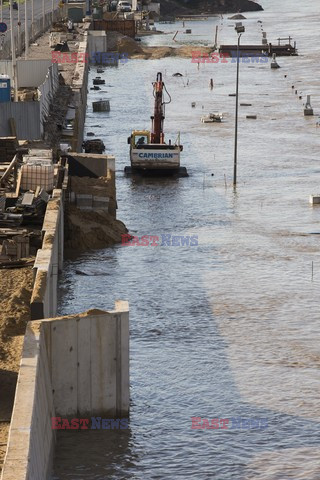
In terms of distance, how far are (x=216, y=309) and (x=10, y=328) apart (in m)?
13.2

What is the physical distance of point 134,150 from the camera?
62.1 metres

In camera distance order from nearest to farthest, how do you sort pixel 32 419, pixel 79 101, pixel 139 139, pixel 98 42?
pixel 32 419 → pixel 139 139 → pixel 79 101 → pixel 98 42

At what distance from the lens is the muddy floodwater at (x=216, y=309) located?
2642 cm

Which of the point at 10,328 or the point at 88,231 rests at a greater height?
the point at 10,328

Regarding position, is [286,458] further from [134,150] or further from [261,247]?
[134,150]

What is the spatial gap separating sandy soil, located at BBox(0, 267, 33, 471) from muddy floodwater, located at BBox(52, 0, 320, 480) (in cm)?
242

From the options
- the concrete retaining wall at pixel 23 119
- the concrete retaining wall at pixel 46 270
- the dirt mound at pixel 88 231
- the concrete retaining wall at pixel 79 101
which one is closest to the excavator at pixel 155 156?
the concrete retaining wall at pixel 79 101

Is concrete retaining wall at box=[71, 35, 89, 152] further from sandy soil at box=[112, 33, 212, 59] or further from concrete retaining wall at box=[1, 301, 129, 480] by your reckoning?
sandy soil at box=[112, 33, 212, 59]

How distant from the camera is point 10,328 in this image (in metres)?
26.5

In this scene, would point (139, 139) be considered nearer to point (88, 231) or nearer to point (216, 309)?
point (88, 231)

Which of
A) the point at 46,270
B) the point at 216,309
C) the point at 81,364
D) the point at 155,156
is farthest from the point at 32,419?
the point at 155,156

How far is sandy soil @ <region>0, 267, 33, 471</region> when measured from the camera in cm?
2275

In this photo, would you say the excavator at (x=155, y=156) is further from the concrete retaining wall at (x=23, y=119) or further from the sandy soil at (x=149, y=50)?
the sandy soil at (x=149, y=50)

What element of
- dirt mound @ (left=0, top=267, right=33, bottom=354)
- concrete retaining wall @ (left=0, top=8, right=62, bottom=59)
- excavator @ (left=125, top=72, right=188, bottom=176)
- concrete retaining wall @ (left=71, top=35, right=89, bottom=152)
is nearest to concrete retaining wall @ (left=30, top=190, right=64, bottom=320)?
dirt mound @ (left=0, top=267, right=33, bottom=354)
